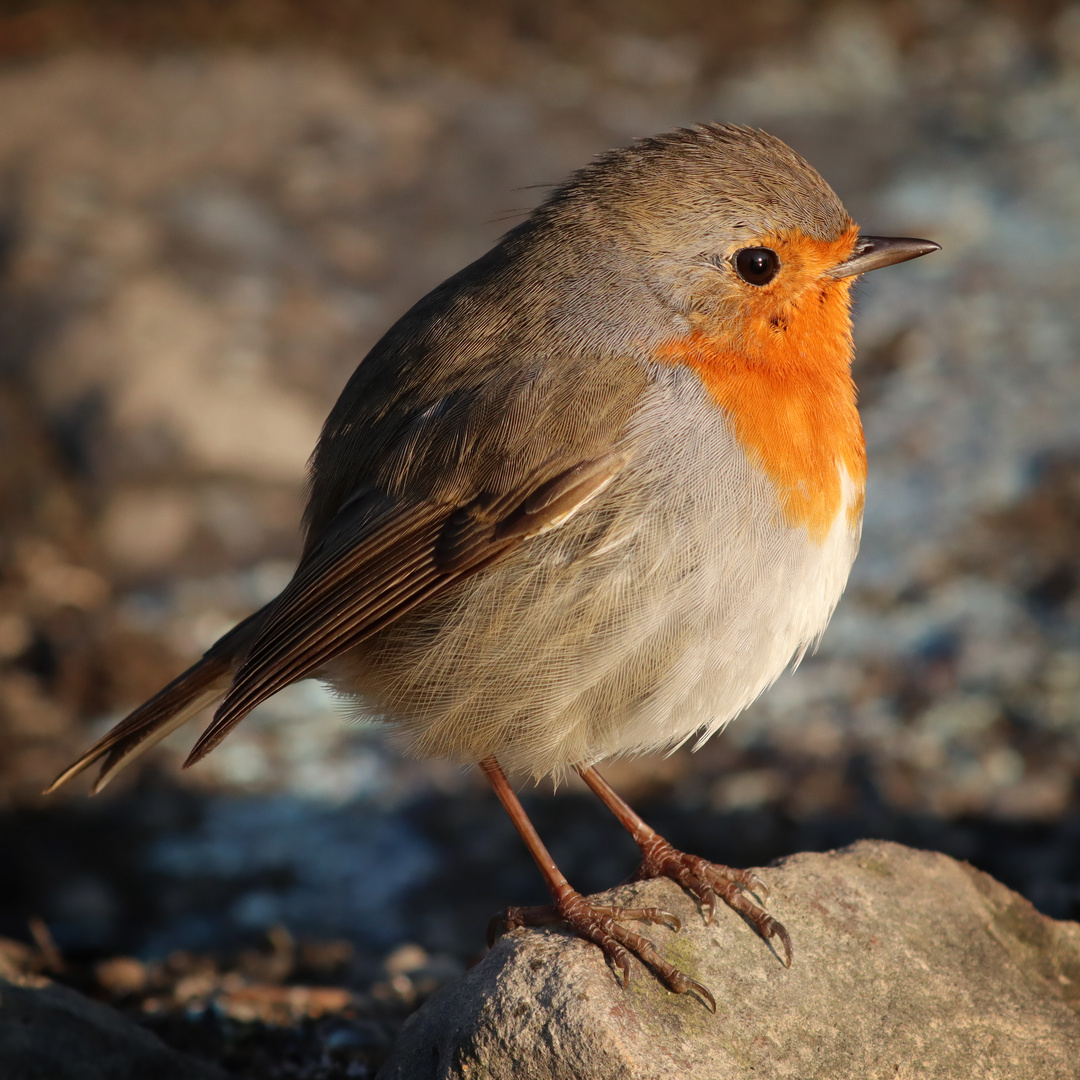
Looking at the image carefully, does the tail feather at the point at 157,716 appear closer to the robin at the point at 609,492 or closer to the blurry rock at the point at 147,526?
the robin at the point at 609,492

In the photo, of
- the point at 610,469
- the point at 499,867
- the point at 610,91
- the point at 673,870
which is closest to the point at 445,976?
the point at 499,867

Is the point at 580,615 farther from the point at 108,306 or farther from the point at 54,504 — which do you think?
the point at 108,306

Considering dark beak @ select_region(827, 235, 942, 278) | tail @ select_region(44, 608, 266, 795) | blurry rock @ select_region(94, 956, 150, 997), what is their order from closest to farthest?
1. dark beak @ select_region(827, 235, 942, 278)
2. tail @ select_region(44, 608, 266, 795)
3. blurry rock @ select_region(94, 956, 150, 997)

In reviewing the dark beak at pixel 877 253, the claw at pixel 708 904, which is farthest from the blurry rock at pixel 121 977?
the dark beak at pixel 877 253

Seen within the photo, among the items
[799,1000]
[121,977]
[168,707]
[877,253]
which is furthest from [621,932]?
[121,977]

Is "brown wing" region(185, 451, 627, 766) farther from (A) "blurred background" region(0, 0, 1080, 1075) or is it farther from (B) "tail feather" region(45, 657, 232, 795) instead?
(A) "blurred background" region(0, 0, 1080, 1075)

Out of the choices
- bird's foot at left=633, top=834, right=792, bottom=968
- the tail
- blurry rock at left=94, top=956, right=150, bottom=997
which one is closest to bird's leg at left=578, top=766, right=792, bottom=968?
bird's foot at left=633, top=834, right=792, bottom=968

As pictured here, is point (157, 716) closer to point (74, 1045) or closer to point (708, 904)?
point (74, 1045)
